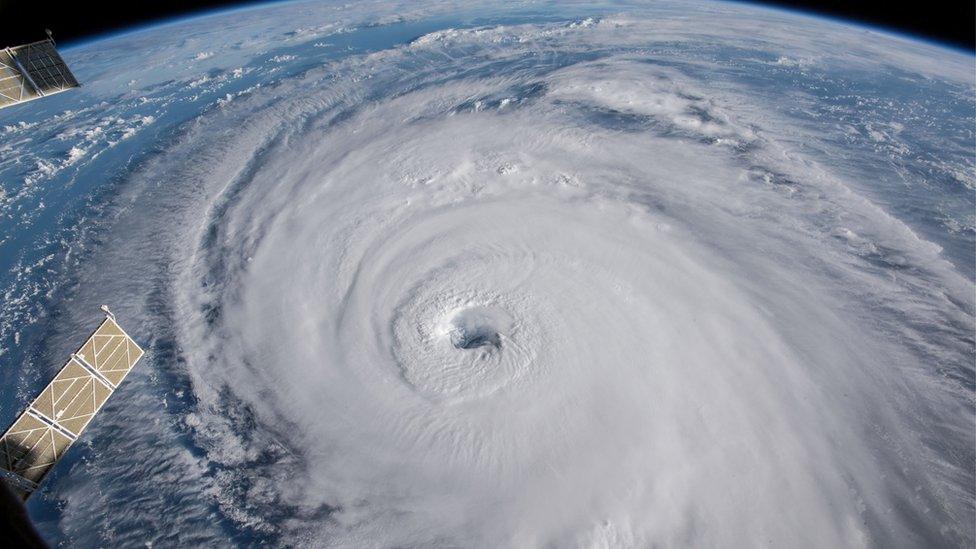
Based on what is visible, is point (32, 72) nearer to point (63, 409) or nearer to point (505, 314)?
point (63, 409)

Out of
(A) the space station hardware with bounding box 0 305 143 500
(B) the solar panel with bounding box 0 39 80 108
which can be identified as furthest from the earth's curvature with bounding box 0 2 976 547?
(B) the solar panel with bounding box 0 39 80 108

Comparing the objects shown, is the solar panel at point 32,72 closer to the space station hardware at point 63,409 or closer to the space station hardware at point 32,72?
the space station hardware at point 32,72

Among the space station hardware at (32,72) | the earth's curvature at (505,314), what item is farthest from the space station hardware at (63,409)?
the space station hardware at (32,72)

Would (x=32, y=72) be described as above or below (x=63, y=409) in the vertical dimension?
above

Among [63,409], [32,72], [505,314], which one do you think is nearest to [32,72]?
[32,72]

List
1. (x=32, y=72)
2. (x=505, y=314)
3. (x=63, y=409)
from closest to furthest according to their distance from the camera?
1. (x=63, y=409)
2. (x=32, y=72)
3. (x=505, y=314)

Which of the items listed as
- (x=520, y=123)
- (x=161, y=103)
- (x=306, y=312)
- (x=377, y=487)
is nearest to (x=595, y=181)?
(x=520, y=123)

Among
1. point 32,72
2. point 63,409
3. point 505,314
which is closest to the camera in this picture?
point 63,409
